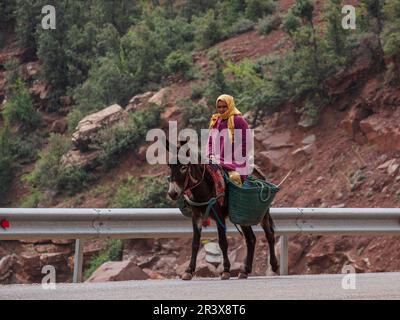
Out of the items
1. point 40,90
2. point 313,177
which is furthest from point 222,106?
point 40,90

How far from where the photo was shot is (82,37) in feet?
150

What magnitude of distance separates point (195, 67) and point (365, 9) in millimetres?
9708

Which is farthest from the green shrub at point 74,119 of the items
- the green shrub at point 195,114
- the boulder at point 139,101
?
the green shrub at point 195,114

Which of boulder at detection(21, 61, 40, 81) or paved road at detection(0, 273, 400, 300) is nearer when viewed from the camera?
paved road at detection(0, 273, 400, 300)

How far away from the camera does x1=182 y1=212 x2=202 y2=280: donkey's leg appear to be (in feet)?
43.2

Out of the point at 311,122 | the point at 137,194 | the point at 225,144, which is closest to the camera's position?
the point at 225,144

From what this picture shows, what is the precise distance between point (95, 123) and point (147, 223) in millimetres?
24331

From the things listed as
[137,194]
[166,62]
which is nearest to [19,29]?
[166,62]

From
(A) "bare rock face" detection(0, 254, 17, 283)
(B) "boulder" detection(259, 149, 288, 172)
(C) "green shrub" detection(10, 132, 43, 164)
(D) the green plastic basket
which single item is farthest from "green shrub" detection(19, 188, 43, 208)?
(D) the green plastic basket

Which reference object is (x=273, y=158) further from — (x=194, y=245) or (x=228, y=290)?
(x=228, y=290)

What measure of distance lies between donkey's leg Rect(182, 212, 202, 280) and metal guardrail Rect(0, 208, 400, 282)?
0.86 meters

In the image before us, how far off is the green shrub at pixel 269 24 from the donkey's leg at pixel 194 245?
25.8 metres

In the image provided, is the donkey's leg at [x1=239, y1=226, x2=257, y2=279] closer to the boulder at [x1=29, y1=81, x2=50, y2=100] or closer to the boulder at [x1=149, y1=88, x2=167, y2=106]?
the boulder at [x1=149, y1=88, x2=167, y2=106]
